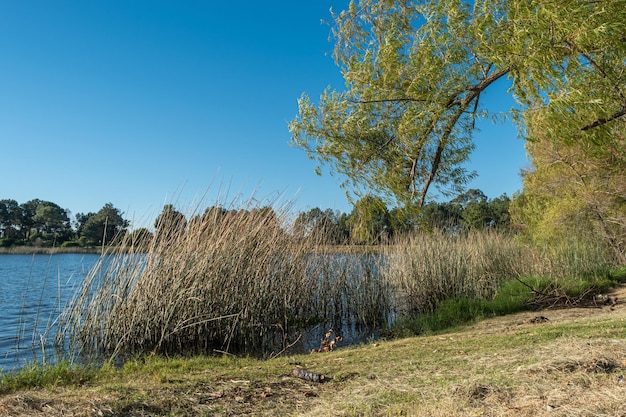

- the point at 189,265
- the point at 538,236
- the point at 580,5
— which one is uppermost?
the point at 580,5

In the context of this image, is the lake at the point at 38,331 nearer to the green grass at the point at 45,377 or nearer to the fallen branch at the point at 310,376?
the green grass at the point at 45,377

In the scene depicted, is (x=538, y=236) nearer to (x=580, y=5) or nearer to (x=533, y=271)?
(x=533, y=271)

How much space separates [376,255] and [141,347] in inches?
255

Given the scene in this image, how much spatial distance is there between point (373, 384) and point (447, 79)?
4.59 metres

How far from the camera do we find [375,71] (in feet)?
22.7

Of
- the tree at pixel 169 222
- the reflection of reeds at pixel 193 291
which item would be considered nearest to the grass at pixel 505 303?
the reflection of reeds at pixel 193 291

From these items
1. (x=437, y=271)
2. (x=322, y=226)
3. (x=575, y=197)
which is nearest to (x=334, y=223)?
(x=322, y=226)

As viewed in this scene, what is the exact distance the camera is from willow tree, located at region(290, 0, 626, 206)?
482 cm

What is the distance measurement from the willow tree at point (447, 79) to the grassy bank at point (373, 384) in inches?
102

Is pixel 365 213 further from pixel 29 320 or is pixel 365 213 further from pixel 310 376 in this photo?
pixel 29 320

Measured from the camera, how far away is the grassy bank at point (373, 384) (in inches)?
118

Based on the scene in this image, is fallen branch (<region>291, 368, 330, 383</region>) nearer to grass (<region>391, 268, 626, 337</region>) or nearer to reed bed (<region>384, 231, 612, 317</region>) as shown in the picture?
grass (<region>391, 268, 626, 337</region>)

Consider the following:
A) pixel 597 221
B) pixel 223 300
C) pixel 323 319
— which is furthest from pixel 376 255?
pixel 597 221

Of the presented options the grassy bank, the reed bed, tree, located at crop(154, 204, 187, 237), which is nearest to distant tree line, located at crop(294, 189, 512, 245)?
the reed bed
